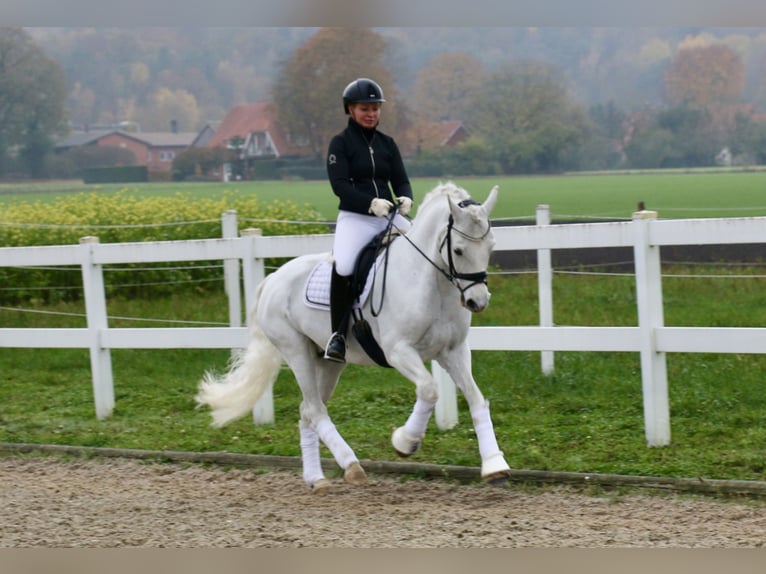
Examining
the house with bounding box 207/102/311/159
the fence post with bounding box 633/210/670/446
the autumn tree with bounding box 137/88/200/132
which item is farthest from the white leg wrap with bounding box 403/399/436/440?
the autumn tree with bounding box 137/88/200/132

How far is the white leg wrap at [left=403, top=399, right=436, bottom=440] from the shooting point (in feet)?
21.1

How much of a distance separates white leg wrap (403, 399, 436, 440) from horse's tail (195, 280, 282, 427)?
1.49 meters

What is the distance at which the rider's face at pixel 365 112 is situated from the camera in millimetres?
6770

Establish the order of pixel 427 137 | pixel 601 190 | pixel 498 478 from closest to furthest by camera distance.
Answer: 1. pixel 498 478
2. pixel 427 137
3. pixel 601 190

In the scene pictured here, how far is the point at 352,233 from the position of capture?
22.6ft

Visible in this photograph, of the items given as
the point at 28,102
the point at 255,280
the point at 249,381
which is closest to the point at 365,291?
the point at 249,381

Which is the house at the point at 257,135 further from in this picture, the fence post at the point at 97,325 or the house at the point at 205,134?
the fence post at the point at 97,325

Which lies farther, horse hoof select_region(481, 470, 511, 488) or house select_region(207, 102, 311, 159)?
house select_region(207, 102, 311, 159)

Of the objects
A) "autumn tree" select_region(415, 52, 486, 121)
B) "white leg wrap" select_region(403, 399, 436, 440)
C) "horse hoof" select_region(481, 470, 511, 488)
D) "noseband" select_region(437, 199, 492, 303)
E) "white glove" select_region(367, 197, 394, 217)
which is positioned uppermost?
"autumn tree" select_region(415, 52, 486, 121)

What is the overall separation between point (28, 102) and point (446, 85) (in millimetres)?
15862

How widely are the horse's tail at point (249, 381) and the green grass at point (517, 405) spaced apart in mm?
493

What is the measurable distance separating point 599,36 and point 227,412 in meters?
51.8

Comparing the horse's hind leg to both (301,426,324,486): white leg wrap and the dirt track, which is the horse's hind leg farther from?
the dirt track

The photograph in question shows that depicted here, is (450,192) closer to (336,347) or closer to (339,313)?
(339,313)
